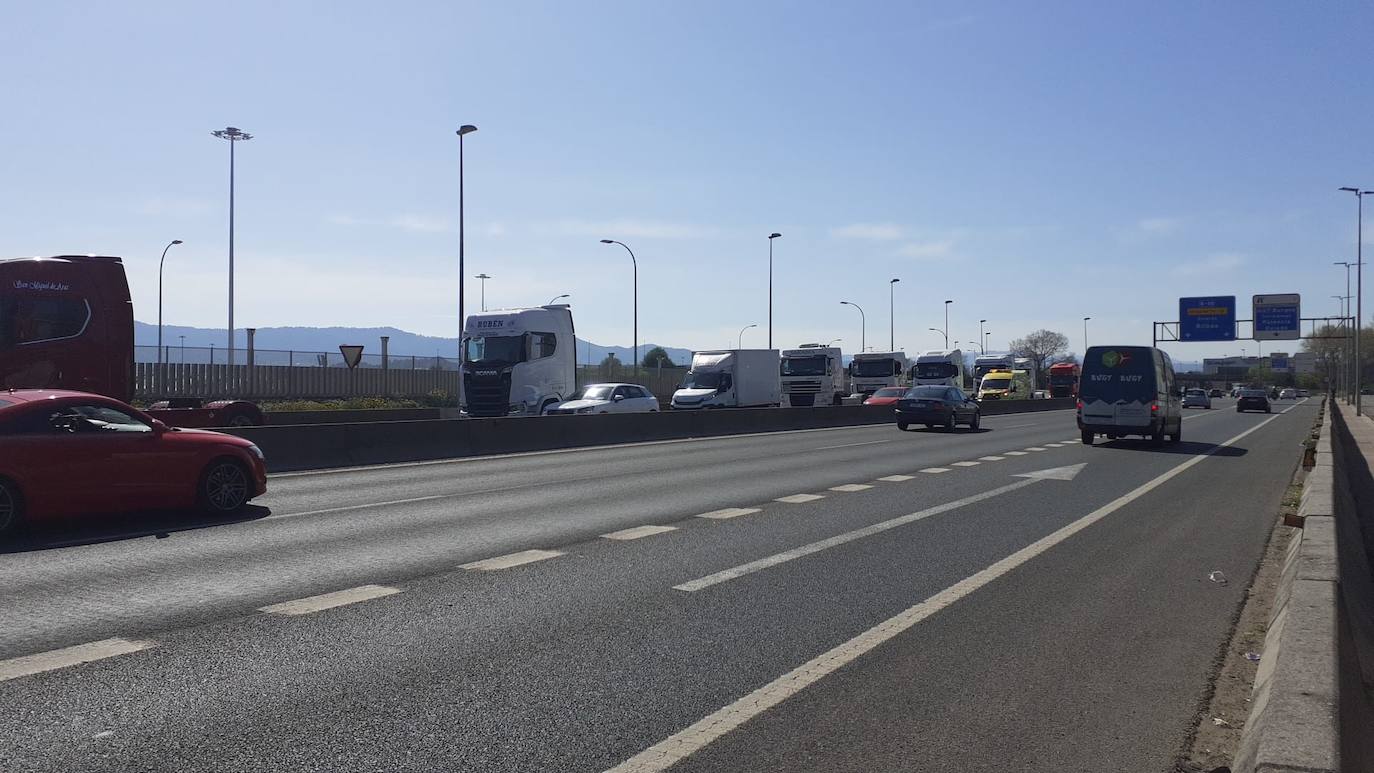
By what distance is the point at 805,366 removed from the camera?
4394cm

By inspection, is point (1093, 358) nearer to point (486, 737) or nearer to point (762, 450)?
point (762, 450)

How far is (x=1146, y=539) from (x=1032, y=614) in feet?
13.6

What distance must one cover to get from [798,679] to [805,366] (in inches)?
1532

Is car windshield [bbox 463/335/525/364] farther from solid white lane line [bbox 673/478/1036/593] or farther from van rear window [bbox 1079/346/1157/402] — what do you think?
solid white lane line [bbox 673/478/1036/593]

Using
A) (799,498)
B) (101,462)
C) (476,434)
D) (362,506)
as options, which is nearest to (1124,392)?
(799,498)

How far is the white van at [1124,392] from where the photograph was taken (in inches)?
966

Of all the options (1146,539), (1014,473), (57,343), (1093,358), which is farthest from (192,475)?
(1093,358)

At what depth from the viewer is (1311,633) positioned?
5.11m

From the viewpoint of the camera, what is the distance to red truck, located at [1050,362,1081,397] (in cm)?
6706

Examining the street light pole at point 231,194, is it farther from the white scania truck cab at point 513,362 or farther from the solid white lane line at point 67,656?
the solid white lane line at point 67,656

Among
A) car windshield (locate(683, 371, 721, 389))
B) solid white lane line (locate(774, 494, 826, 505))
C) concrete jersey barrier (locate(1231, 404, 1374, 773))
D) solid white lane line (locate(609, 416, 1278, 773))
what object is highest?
car windshield (locate(683, 371, 721, 389))

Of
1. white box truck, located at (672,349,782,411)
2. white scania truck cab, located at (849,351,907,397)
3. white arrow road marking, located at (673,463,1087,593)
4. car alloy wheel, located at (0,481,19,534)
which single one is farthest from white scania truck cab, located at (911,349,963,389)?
car alloy wheel, located at (0,481,19,534)

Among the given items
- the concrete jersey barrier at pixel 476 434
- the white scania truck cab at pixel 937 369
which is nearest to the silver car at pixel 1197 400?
the white scania truck cab at pixel 937 369

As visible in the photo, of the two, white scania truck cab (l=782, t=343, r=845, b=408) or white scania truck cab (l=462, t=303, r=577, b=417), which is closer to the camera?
white scania truck cab (l=462, t=303, r=577, b=417)
